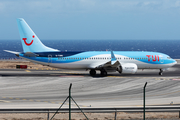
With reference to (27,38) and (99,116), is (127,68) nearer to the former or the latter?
(27,38)

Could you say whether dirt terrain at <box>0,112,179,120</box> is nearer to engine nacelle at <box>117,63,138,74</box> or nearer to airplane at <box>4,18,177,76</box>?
engine nacelle at <box>117,63,138,74</box>

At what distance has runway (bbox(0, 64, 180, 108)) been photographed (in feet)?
100

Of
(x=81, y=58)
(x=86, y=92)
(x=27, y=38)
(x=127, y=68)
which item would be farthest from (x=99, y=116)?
(x=27, y=38)

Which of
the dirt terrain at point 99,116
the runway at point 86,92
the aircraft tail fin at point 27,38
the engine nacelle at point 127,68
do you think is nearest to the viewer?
the dirt terrain at point 99,116

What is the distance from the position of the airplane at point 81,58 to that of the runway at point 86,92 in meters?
3.58

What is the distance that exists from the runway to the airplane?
3.58 meters

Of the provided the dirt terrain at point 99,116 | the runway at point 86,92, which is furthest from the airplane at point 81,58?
the dirt terrain at point 99,116

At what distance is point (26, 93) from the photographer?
35.9 meters

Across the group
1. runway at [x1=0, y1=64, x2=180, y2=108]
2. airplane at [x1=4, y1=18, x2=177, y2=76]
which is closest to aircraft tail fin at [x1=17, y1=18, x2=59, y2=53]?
airplane at [x1=4, y1=18, x2=177, y2=76]

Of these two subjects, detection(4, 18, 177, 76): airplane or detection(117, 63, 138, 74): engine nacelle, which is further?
detection(4, 18, 177, 76): airplane

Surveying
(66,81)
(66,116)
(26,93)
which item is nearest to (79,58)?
(66,81)

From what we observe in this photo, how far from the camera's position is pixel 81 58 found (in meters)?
52.0

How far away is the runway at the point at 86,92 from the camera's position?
30.5m

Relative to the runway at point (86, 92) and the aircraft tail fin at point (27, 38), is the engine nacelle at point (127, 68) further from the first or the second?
the aircraft tail fin at point (27, 38)
